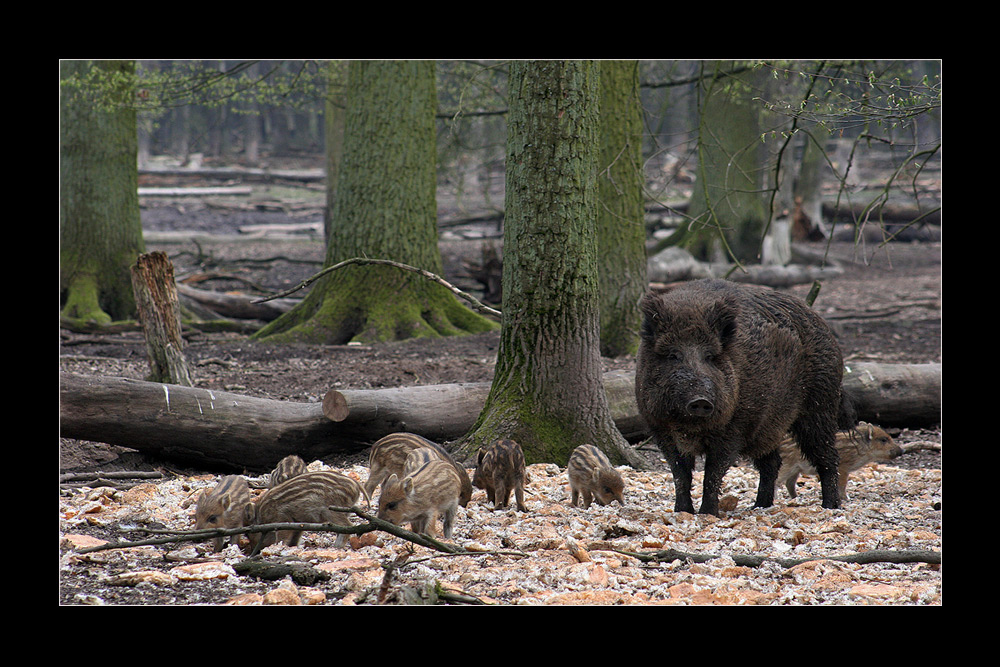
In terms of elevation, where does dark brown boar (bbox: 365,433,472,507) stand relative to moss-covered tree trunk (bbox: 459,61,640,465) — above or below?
below

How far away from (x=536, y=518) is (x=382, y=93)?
7.38 meters

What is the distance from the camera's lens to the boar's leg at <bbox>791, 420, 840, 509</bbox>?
5965 millimetres

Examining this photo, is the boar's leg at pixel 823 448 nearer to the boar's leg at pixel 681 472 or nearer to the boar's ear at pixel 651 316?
the boar's leg at pixel 681 472

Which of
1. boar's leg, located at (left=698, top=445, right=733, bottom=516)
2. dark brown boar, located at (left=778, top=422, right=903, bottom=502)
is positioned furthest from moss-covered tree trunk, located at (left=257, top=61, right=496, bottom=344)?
boar's leg, located at (left=698, top=445, right=733, bottom=516)

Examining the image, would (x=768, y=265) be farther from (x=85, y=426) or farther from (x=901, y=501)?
(x=85, y=426)

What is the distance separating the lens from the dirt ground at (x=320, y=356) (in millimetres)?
5627

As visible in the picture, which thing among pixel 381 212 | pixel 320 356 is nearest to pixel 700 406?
pixel 320 356

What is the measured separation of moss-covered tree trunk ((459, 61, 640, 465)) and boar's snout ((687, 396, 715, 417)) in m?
1.71

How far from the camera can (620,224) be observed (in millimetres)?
10242

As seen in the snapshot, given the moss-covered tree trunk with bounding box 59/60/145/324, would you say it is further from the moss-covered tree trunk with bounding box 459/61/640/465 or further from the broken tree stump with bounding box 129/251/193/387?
the moss-covered tree trunk with bounding box 459/61/640/465

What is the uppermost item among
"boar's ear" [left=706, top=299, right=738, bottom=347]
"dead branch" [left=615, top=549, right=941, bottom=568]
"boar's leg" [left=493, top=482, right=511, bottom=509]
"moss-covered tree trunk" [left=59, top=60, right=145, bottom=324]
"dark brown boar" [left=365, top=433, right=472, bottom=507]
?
"moss-covered tree trunk" [left=59, top=60, right=145, bottom=324]

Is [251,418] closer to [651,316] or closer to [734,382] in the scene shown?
[651,316]

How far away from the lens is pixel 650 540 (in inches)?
187

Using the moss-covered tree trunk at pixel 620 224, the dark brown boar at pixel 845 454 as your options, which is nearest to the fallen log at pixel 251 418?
the dark brown boar at pixel 845 454
